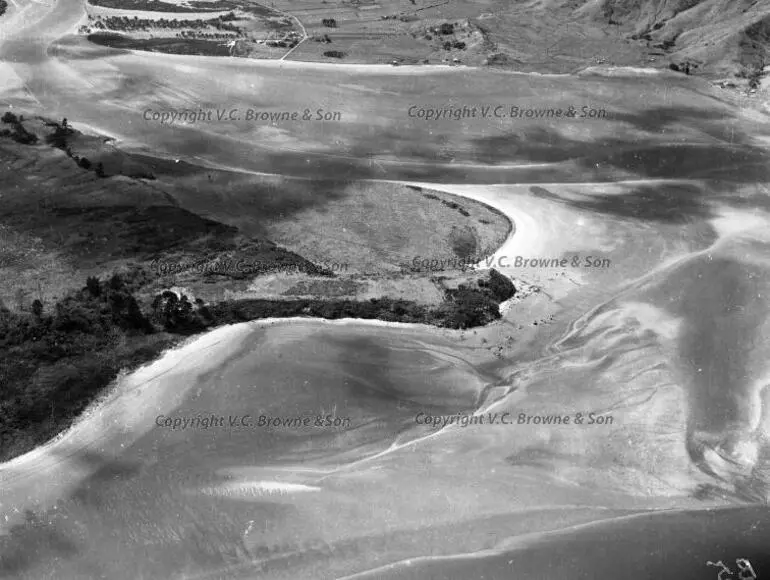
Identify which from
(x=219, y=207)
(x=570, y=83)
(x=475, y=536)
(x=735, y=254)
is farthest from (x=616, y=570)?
(x=570, y=83)

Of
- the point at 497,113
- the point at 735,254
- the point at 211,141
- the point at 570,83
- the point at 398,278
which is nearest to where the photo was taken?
the point at 398,278

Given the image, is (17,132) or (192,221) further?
(17,132)

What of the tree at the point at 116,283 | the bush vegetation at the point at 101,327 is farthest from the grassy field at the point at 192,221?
the tree at the point at 116,283

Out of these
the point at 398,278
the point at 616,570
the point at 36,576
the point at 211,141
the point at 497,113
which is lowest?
the point at 36,576

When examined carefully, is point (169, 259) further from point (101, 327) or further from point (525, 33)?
point (525, 33)

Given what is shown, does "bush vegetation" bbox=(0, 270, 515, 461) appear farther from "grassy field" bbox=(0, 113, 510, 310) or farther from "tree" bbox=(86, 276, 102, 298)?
"grassy field" bbox=(0, 113, 510, 310)

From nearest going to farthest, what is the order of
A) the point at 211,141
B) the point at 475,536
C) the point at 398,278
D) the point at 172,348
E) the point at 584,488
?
the point at 475,536 → the point at 584,488 → the point at 172,348 → the point at 398,278 → the point at 211,141

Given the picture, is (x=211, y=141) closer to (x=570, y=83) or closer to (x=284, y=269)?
(x=284, y=269)

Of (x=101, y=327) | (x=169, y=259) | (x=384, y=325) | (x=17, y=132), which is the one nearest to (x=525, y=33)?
(x=17, y=132)

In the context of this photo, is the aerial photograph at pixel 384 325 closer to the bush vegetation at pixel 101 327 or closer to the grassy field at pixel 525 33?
the bush vegetation at pixel 101 327
